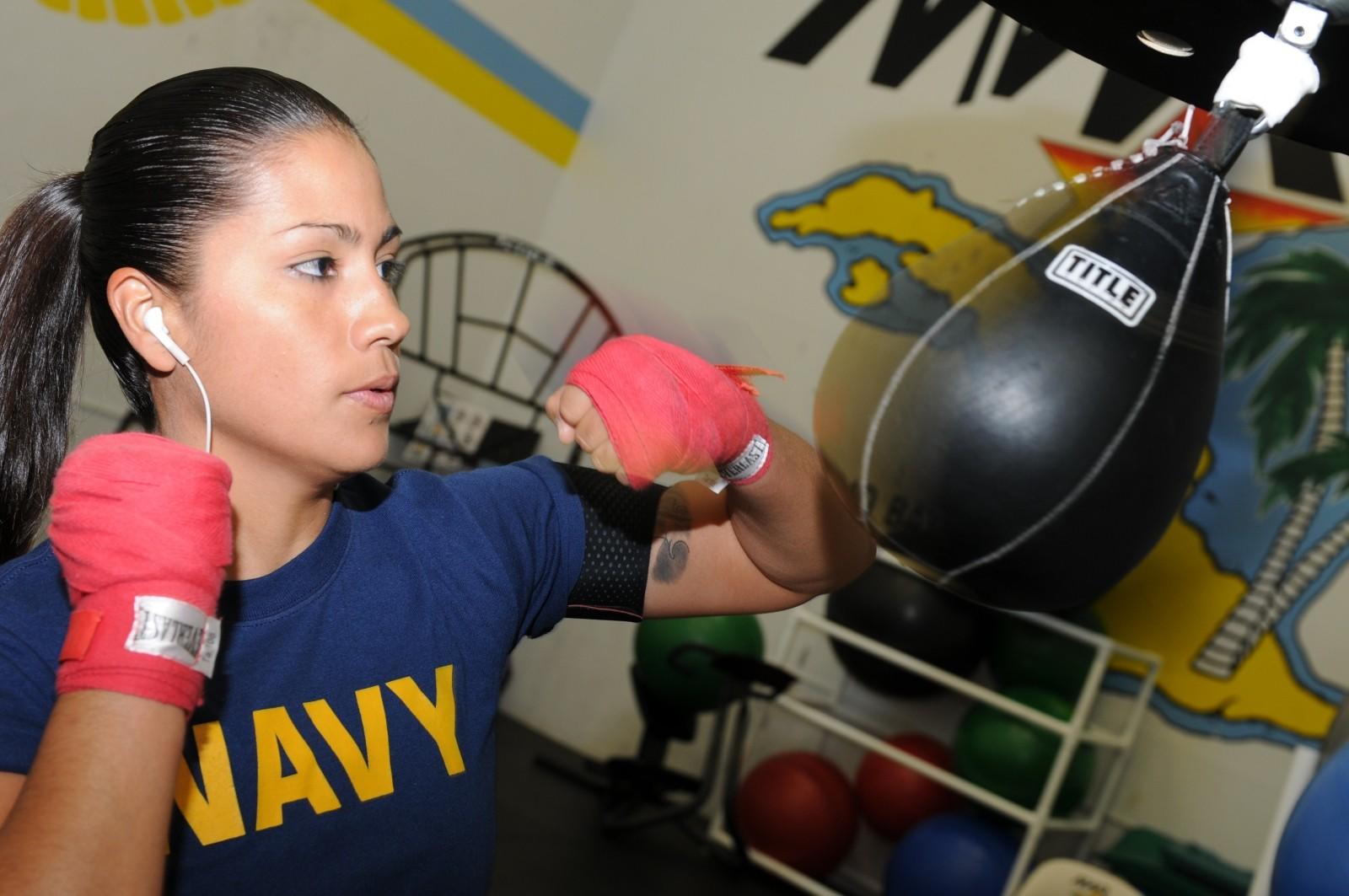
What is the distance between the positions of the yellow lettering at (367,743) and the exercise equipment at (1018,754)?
2296 mm

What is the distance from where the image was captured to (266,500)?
0.99m

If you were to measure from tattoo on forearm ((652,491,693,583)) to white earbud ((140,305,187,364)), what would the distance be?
498 millimetres

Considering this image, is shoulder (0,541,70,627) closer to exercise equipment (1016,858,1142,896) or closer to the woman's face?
the woman's face

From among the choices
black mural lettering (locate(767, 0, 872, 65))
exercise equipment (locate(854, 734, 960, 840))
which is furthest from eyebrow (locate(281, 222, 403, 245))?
black mural lettering (locate(767, 0, 872, 65))

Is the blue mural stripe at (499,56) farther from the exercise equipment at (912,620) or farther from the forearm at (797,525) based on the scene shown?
the forearm at (797,525)

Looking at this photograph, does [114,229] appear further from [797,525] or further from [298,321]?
[797,525]

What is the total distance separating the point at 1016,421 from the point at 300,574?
0.57 m

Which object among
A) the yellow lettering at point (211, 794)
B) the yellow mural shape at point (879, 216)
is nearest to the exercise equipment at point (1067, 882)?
the yellow lettering at point (211, 794)

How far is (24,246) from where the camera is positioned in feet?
3.33

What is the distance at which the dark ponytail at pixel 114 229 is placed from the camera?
3.12 feet

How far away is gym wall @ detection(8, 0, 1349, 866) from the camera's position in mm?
3117

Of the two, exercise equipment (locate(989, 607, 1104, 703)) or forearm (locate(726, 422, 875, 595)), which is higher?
forearm (locate(726, 422, 875, 595))

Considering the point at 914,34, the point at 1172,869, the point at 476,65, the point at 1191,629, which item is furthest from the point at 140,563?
the point at 914,34

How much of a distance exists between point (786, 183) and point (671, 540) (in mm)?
2891
